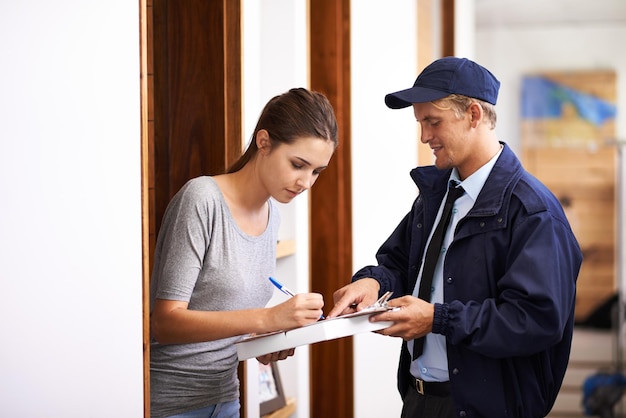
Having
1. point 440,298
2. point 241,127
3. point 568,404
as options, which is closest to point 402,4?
point 241,127

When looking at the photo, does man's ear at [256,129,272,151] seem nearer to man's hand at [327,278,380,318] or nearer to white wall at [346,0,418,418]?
man's hand at [327,278,380,318]

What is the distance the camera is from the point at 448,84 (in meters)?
1.85

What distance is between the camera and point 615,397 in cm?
524

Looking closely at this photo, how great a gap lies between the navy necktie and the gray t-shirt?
0.36 metres

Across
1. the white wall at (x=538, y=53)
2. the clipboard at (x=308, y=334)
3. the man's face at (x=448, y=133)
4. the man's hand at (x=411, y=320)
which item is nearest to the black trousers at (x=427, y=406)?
the man's hand at (x=411, y=320)

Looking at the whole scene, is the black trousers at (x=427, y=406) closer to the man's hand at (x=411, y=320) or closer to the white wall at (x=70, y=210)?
the man's hand at (x=411, y=320)

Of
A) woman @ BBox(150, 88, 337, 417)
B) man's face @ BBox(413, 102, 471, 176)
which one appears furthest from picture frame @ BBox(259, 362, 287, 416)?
man's face @ BBox(413, 102, 471, 176)

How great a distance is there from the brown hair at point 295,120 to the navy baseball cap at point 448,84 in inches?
6.3

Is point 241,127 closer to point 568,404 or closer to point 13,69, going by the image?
point 13,69

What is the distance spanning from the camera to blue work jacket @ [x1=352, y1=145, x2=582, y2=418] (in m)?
1.67

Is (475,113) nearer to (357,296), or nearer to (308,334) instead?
(357,296)

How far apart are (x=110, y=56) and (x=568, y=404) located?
503cm

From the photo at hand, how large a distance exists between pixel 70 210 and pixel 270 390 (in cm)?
152

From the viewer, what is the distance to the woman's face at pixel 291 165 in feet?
5.96
